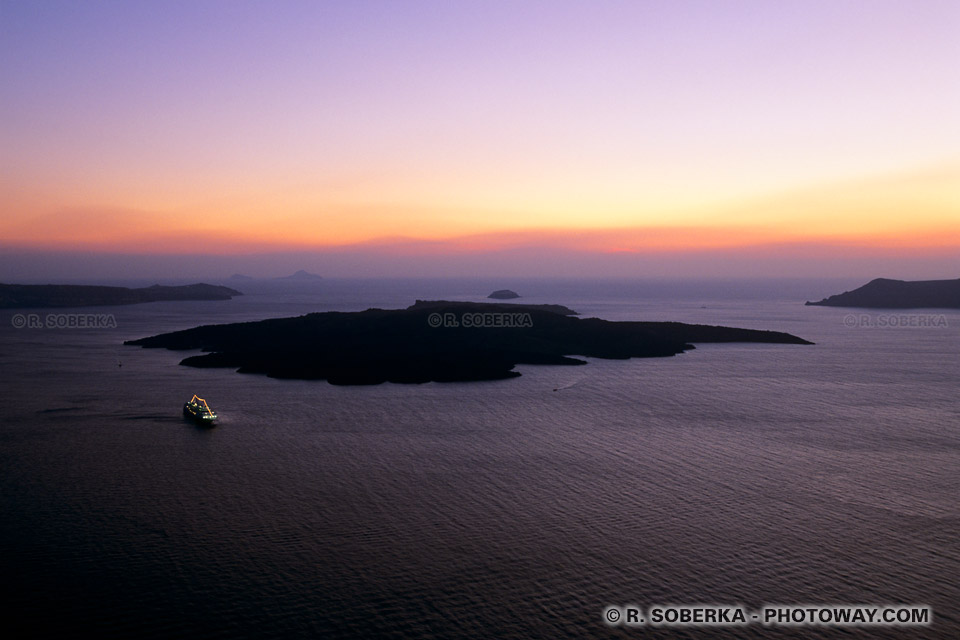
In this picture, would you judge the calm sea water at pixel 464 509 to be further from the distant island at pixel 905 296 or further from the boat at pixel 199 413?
the distant island at pixel 905 296

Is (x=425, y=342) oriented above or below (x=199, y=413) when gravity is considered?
above

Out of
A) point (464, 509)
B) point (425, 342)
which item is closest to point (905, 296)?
point (425, 342)

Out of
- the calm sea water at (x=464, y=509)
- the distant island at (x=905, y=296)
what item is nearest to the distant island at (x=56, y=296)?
the calm sea water at (x=464, y=509)

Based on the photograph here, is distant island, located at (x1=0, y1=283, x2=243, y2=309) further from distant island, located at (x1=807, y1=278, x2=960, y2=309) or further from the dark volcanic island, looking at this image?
distant island, located at (x1=807, y1=278, x2=960, y2=309)

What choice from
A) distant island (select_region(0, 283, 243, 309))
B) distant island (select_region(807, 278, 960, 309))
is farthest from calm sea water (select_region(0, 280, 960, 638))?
distant island (select_region(0, 283, 243, 309))

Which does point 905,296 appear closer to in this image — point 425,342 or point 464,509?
point 425,342

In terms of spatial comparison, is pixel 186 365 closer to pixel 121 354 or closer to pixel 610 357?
pixel 121 354

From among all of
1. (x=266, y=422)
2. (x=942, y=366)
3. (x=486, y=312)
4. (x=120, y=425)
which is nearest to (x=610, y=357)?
(x=486, y=312)
